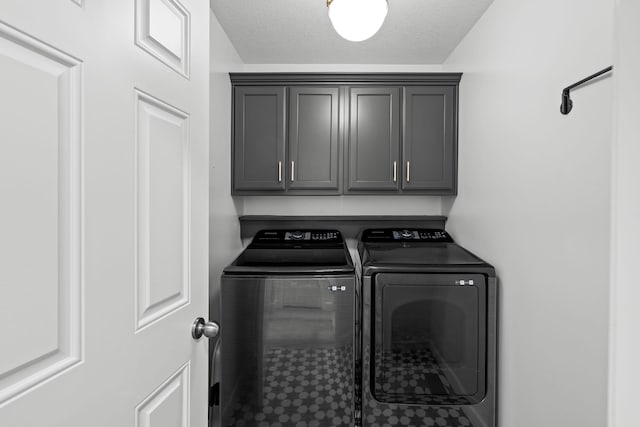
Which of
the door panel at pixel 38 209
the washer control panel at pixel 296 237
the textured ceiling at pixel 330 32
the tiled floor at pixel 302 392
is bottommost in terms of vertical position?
the tiled floor at pixel 302 392

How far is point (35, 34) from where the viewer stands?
48 centimetres

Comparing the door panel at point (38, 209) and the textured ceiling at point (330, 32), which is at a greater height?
the textured ceiling at point (330, 32)

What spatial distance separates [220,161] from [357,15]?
117 cm

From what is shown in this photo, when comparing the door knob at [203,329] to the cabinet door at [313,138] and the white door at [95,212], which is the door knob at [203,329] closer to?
the white door at [95,212]

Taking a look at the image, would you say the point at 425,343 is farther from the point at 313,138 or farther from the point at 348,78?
the point at 348,78

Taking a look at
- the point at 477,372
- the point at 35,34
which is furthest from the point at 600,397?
the point at 35,34

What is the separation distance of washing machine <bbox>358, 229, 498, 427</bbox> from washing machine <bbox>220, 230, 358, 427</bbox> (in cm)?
12

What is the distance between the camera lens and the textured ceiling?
1.83m

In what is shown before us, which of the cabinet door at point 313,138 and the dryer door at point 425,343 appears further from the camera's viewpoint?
the cabinet door at point 313,138

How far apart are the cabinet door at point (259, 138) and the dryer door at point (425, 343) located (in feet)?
3.82

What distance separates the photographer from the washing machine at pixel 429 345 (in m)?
1.72

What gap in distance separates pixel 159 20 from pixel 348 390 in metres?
1.80

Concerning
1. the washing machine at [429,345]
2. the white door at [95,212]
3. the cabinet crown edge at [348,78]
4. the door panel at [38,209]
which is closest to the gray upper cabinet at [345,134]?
the cabinet crown edge at [348,78]

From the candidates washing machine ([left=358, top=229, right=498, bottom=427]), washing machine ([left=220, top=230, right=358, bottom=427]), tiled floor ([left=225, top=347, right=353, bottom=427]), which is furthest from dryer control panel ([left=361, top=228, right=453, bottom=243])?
tiled floor ([left=225, top=347, right=353, bottom=427])
